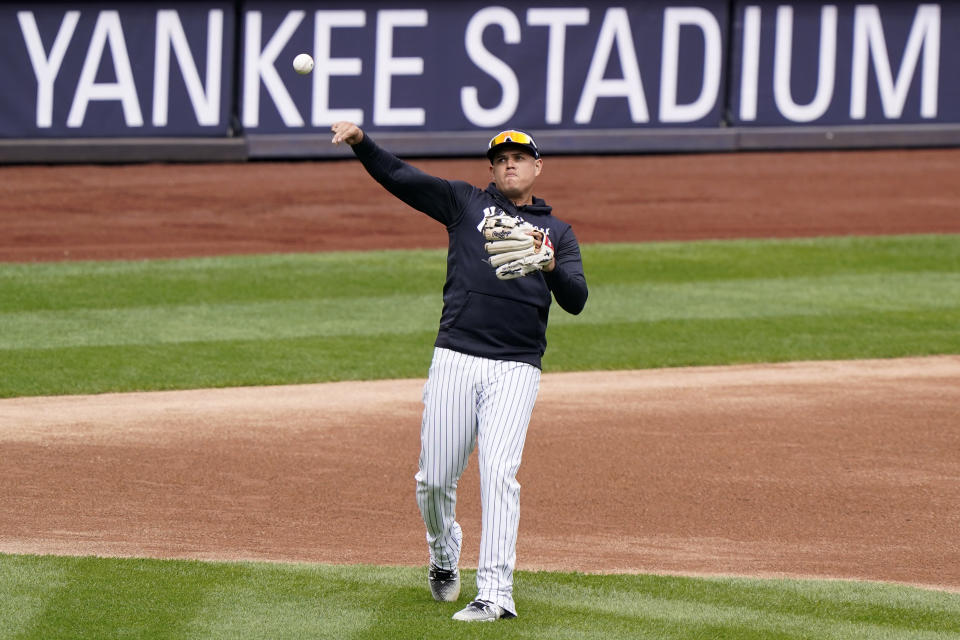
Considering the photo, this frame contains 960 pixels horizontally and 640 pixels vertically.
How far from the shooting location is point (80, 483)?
27.1 feet

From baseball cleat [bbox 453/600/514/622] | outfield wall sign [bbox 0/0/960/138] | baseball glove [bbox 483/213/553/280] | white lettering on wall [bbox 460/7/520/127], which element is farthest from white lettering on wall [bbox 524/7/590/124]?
baseball cleat [bbox 453/600/514/622]

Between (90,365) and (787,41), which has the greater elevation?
(787,41)

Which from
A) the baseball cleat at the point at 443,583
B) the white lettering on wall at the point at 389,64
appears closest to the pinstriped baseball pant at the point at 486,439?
the baseball cleat at the point at 443,583

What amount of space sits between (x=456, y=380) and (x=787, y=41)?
49.2 feet

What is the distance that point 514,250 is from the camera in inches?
216

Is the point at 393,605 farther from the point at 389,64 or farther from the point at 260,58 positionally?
the point at 389,64

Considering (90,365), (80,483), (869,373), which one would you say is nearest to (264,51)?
(90,365)

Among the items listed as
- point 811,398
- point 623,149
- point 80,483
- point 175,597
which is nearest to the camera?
point 175,597

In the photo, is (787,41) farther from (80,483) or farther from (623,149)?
(80,483)

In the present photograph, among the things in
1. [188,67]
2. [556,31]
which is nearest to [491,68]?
[556,31]

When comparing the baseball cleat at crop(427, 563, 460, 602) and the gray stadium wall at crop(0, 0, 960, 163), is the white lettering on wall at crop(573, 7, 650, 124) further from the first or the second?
the baseball cleat at crop(427, 563, 460, 602)

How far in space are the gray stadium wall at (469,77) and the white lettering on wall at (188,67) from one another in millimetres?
16

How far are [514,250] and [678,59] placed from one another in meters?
14.4

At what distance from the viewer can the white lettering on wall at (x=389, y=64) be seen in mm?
18594
